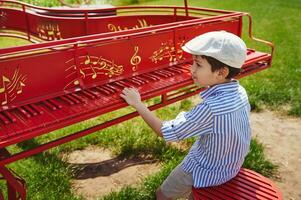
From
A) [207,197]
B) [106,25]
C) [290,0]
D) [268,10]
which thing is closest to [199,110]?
[207,197]

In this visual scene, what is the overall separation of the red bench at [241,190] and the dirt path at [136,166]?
126 cm

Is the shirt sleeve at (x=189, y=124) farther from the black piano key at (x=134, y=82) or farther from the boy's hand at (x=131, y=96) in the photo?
the black piano key at (x=134, y=82)

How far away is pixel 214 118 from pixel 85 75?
129 centimetres

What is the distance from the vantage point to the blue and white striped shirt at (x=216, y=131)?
2473 millimetres

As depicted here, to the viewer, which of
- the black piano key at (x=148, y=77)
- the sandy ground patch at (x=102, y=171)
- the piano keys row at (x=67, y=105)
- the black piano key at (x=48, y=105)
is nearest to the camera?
the piano keys row at (x=67, y=105)

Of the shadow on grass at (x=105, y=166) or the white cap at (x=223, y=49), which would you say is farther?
the shadow on grass at (x=105, y=166)

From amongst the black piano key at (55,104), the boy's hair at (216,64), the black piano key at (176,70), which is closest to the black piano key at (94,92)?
the black piano key at (55,104)

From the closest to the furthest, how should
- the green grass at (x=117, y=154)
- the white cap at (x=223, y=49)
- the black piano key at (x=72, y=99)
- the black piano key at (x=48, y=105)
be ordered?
the white cap at (x=223, y=49)
the black piano key at (x=48, y=105)
the black piano key at (x=72, y=99)
the green grass at (x=117, y=154)

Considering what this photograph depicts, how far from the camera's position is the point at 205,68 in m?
2.51

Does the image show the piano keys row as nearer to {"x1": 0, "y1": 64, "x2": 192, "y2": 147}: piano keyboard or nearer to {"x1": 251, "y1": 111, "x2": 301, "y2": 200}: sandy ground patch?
{"x1": 0, "y1": 64, "x2": 192, "y2": 147}: piano keyboard

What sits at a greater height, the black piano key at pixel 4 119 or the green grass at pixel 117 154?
the black piano key at pixel 4 119

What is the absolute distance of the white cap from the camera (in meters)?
2.40

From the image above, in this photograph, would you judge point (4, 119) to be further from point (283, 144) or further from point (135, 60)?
point (283, 144)

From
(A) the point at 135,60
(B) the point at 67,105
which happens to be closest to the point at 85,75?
(B) the point at 67,105
